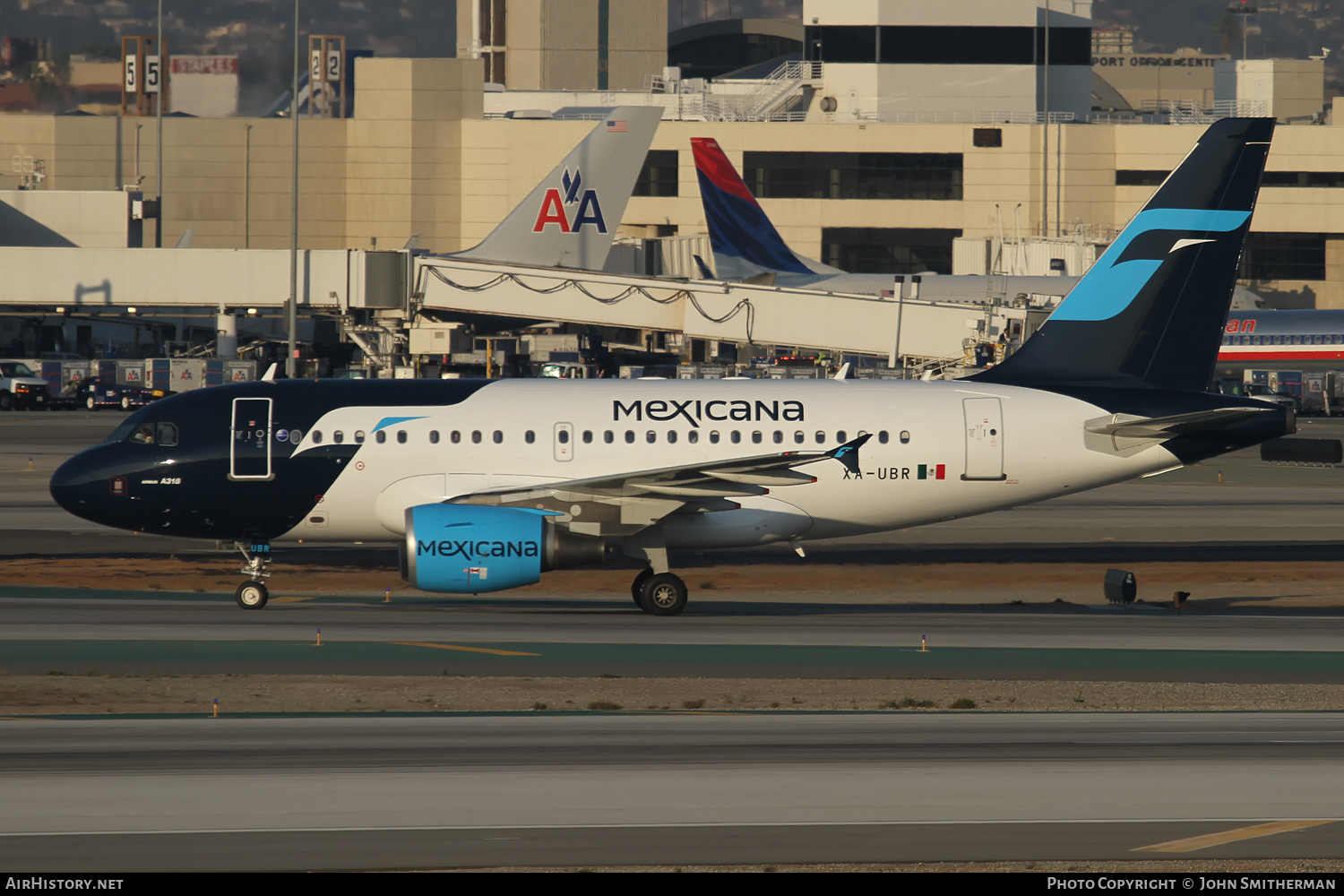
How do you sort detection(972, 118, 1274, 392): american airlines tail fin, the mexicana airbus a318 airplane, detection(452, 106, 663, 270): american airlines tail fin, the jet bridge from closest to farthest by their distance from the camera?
the mexicana airbus a318 airplane
detection(972, 118, 1274, 392): american airlines tail fin
the jet bridge
detection(452, 106, 663, 270): american airlines tail fin

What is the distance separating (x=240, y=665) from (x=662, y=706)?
21.4ft

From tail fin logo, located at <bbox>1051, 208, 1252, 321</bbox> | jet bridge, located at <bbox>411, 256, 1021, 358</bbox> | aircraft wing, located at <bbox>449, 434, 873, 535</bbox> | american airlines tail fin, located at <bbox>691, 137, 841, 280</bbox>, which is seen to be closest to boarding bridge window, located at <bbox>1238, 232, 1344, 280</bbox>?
american airlines tail fin, located at <bbox>691, 137, 841, 280</bbox>

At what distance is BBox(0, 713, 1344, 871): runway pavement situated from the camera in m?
13.8

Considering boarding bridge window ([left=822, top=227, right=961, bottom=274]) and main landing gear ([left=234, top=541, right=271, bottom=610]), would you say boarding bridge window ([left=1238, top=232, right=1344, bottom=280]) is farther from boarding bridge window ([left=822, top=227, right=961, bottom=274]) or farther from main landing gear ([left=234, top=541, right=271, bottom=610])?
main landing gear ([left=234, top=541, right=271, bottom=610])

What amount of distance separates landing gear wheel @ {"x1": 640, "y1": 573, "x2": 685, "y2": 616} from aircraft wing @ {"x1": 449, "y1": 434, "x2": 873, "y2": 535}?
1.23 metres

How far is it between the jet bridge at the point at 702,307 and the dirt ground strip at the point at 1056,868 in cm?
5669

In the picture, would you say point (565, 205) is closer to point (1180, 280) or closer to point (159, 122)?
point (159, 122)

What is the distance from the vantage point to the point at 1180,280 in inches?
1180

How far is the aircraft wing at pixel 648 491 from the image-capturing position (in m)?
27.1

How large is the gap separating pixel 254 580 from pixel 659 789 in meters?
14.7

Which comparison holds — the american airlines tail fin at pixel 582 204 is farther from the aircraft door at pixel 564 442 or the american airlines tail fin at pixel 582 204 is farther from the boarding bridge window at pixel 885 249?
the aircraft door at pixel 564 442

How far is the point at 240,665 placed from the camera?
22.9m

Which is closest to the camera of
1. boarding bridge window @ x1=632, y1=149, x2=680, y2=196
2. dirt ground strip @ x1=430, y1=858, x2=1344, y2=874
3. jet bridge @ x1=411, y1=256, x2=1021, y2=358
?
dirt ground strip @ x1=430, y1=858, x2=1344, y2=874

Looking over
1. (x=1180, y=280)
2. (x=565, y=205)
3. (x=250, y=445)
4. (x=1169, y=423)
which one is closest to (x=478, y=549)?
(x=250, y=445)
